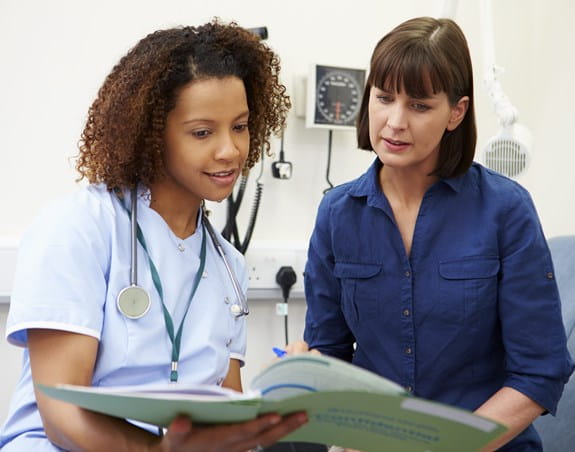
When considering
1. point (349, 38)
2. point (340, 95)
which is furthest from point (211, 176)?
point (349, 38)

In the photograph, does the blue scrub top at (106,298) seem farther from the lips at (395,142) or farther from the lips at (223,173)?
the lips at (395,142)

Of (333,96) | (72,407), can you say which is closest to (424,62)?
(72,407)

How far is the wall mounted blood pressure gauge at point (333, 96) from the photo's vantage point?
2.05 meters

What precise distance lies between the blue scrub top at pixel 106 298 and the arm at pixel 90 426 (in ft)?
0.10

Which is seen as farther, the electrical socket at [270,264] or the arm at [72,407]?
the electrical socket at [270,264]

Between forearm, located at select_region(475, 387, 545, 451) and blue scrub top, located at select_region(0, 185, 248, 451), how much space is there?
47 centimetres

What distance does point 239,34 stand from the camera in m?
1.27

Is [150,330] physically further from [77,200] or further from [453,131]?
[453,131]

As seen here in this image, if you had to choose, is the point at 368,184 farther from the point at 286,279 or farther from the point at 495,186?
the point at 286,279

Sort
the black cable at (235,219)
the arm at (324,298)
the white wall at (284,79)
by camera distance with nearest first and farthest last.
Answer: the arm at (324,298)
the white wall at (284,79)
the black cable at (235,219)

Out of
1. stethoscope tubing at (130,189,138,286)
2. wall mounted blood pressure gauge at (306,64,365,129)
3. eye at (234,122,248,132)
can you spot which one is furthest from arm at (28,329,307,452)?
wall mounted blood pressure gauge at (306,64,365,129)


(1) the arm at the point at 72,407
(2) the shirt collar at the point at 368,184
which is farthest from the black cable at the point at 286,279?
(1) the arm at the point at 72,407

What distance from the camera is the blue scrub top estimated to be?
102cm

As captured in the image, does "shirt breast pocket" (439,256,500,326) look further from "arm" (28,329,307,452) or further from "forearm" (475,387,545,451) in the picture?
"arm" (28,329,307,452)
